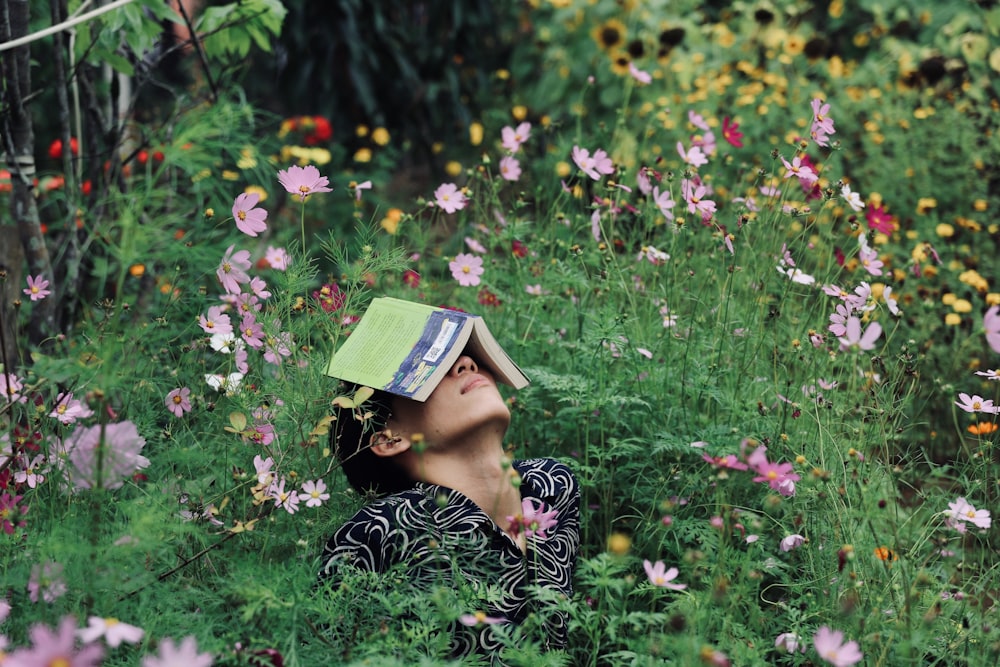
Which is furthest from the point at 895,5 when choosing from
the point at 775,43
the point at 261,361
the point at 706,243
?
the point at 261,361

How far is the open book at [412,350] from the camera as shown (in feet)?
5.50

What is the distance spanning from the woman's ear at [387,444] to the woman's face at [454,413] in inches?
0.7

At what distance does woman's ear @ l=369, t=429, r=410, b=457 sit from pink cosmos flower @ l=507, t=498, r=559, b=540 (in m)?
0.22

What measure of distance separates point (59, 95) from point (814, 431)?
199 centimetres

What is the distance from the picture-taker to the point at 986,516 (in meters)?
→ 1.73

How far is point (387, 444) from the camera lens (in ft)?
5.71

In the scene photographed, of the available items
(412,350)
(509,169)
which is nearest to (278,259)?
(412,350)

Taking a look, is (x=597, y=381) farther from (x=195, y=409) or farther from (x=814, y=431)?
(x=195, y=409)

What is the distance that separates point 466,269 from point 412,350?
1.94 feet

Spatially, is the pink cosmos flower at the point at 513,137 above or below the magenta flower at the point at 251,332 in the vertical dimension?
above

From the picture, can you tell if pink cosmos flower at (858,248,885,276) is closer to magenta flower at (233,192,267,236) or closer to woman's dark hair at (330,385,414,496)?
woman's dark hair at (330,385,414,496)

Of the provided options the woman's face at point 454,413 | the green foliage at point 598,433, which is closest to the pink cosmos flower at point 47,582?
the green foliage at point 598,433

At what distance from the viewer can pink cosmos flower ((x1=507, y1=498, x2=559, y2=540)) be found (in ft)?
4.74

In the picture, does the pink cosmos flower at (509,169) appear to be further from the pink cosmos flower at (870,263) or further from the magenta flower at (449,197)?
the pink cosmos flower at (870,263)
